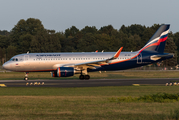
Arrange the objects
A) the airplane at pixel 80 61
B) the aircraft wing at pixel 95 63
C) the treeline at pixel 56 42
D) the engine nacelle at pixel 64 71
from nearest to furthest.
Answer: the engine nacelle at pixel 64 71 → the aircraft wing at pixel 95 63 → the airplane at pixel 80 61 → the treeline at pixel 56 42

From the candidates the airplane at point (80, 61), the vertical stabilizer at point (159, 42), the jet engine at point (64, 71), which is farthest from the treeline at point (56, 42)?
the jet engine at point (64, 71)

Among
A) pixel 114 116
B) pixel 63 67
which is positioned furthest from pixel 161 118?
pixel 63 67

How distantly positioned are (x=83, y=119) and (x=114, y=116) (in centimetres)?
145

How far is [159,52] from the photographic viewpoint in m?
42.2

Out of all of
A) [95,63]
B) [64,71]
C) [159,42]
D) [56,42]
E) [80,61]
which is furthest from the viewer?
[56,42]

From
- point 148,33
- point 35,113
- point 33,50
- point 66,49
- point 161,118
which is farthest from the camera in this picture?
point 148,33

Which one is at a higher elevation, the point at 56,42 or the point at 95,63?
the point at 56,42

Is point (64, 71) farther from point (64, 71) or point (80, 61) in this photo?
point (80, 61)

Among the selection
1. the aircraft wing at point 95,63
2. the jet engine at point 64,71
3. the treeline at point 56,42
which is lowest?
the jet engine at point 64,71

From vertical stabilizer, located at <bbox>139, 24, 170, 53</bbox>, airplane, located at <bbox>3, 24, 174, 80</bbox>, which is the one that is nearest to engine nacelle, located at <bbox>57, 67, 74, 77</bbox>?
airplane, located at <bbox>3, 24, 174, 80</bbox>

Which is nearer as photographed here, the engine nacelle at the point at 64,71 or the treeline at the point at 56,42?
the engine nacelle at the point at 64,71

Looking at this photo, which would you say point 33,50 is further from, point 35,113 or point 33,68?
point 35,113

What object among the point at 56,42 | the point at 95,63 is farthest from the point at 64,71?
the point at 56,42

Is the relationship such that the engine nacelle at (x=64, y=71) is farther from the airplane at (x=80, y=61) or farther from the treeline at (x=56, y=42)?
the treeline at (x=56, y=42)
